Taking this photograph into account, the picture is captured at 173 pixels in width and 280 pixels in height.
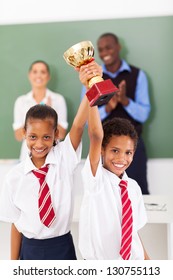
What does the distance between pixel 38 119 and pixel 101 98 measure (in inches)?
5.1

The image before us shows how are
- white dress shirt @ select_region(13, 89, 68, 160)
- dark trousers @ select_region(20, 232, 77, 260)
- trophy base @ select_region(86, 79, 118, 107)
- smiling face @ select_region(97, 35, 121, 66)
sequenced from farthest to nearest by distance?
smiling face @ select_region(97, 35, 121, 66) < white dress shirt @ select_region(13, 89, 68, 160) < dark trousers @ select_region(20, 232, 77, 260) < trophy base @ select_region(86, 79, 118, 107)

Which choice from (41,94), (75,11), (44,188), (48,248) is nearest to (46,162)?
(44,188)

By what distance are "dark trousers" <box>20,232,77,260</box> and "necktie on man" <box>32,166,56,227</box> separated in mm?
41

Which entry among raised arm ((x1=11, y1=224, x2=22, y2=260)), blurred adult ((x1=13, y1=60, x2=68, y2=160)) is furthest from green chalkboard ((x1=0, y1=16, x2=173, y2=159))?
raised arm ((x1=11, y1=224, x2=22, y2=260))

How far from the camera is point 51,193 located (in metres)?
0.64

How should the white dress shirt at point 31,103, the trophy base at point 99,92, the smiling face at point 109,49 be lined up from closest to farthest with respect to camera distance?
the trophy base at point 99,92, the white dress shirt at point 31,103, the smiling face at point 109,49

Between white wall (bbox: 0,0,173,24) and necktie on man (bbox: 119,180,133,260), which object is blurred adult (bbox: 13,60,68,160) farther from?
necktie on man (bbox: 119,180,133,260)

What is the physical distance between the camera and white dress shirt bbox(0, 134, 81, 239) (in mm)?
640

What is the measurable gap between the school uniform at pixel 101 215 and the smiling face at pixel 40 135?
7 centimetres

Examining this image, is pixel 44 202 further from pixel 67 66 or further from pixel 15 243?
pixel 67 66

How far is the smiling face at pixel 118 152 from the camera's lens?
0.63m

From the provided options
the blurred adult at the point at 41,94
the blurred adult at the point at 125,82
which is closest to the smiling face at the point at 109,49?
the blurred adult at the point at 125,82

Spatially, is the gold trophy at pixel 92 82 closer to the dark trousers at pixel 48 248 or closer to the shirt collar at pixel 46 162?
the shirt collar at pixel 46 162
